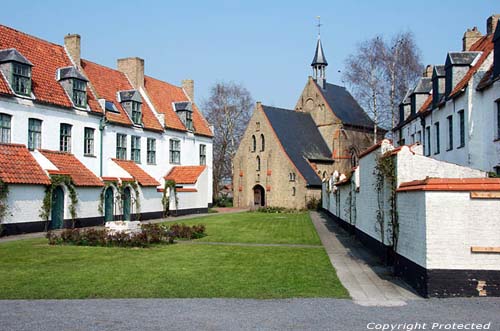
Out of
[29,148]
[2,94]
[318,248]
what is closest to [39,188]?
[29,148]

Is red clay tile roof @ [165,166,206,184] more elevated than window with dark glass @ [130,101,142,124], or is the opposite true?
window with dark glass @ [130,101,142,124]

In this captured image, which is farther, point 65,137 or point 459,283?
point 65,137

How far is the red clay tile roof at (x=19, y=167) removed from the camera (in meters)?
21.8

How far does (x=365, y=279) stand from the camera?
1127 cm

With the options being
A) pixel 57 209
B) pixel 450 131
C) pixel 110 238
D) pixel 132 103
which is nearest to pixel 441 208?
pixel 110 238

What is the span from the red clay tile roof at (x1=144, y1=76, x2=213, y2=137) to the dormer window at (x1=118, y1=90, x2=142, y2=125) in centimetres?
354

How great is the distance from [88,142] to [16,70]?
654cm

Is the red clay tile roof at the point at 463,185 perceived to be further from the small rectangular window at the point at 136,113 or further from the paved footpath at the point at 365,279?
the small rectangular window at the point at 136,113

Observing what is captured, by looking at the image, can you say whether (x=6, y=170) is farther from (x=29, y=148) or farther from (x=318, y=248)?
(x=318, y=248)

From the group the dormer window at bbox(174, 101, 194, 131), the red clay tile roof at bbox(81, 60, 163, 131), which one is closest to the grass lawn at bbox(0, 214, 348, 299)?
the red clay tile roof at bbox(81, 60, 163, 131)

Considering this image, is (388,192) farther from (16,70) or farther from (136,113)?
(136,113)

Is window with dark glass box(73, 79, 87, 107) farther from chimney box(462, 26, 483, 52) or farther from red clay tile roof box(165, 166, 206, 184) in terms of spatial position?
chimney box(462, 26, 483, 52)

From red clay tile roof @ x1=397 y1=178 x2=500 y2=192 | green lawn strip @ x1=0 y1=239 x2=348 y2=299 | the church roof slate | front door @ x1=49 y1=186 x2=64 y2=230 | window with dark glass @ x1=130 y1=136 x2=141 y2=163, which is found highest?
the church roof slate

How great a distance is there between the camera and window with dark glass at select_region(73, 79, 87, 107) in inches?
1132
